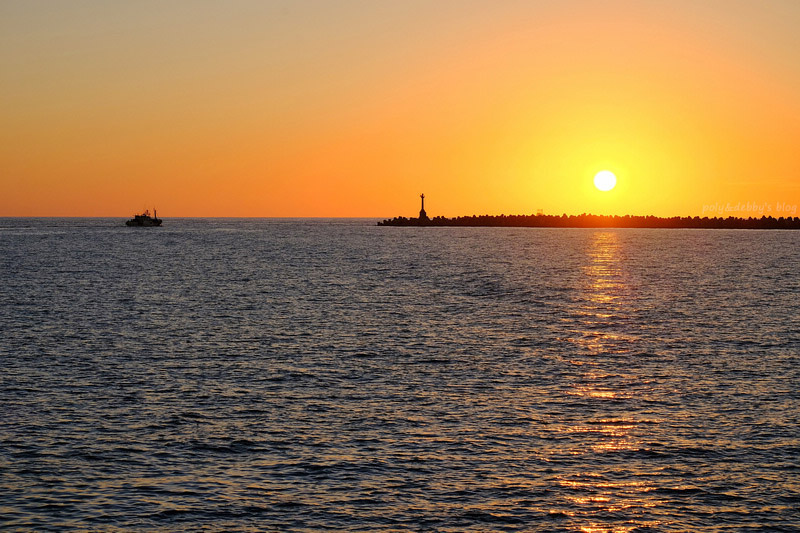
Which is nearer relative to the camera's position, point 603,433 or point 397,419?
point 603,433

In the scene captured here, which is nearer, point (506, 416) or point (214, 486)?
point (214, 486)

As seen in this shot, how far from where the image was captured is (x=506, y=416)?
2497cm

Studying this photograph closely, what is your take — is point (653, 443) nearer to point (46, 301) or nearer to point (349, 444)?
point (349, 444)

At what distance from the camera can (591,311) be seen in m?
54.9

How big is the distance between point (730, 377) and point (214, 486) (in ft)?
67.1

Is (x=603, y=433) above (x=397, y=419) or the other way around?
the other way around

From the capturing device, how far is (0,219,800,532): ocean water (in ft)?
57.7

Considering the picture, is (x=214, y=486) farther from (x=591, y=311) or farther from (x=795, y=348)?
(x=591, y=311)

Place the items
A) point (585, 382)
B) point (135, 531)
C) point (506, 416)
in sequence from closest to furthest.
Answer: point (135, 531), point (506, 416), point (585, 382)

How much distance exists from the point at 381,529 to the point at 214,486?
14.6 ft

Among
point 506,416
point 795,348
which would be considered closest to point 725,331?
point 795,348

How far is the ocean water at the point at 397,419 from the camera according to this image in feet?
57.7

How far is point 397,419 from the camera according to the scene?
2456cm

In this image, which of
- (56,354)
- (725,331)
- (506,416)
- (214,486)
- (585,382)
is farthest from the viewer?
(725,331)
